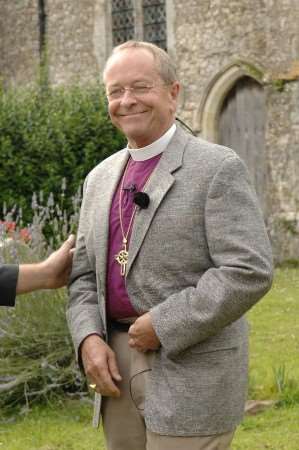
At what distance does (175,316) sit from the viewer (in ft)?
10.4

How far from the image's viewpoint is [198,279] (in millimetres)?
3242

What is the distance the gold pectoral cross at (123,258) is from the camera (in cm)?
335

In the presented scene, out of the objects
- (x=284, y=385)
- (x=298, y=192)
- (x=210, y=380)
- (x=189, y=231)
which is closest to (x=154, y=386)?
(x=210, y=380)

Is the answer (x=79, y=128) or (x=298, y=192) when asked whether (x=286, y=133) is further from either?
(x=79, y=128)

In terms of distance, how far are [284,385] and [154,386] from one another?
128 inches

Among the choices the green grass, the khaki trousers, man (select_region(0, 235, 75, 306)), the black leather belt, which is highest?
man (select_region(0, 235, 75, 306))

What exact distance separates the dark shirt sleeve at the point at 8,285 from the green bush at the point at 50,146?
9.58 metres

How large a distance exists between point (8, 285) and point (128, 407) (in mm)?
685

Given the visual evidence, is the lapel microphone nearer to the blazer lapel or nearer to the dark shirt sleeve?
the blazer lapel

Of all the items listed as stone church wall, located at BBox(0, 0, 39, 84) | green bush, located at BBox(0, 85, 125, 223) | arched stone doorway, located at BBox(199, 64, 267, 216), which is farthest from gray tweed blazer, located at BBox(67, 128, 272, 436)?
stone church wall, located at BBox(0, 0, 39, 84)

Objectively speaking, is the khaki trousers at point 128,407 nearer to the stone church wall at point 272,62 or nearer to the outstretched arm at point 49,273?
the outstretched arm at point 49,273

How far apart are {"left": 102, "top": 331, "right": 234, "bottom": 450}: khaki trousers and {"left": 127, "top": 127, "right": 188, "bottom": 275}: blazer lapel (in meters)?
0.29

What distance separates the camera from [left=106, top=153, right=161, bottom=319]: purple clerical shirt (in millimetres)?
3369

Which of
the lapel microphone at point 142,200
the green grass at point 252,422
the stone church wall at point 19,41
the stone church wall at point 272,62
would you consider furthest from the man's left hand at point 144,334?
Result: the stone church wall at point 19,41
